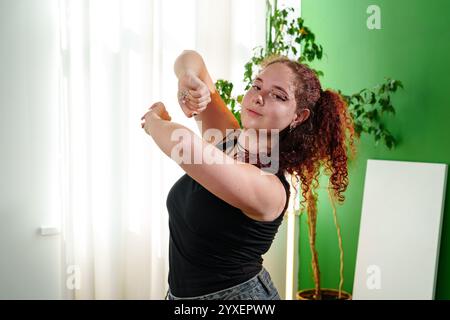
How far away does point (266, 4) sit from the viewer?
3.13 metres

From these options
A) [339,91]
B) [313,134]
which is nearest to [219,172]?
[313,134]

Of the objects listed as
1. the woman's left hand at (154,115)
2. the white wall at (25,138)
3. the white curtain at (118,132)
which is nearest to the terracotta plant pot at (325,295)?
the white curtain at (118,132)

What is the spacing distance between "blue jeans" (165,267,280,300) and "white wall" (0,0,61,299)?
135 centimetres

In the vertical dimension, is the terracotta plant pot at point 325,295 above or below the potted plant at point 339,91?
below

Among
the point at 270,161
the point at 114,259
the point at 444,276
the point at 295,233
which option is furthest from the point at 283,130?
the point at 295,233

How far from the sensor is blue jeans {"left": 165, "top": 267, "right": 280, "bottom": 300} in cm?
148

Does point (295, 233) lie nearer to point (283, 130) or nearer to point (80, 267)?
point (80, 267)

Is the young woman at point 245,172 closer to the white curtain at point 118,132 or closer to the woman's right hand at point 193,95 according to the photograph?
the woman's right hand at point 193,95

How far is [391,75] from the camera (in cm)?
259

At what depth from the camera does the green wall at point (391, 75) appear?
233cm

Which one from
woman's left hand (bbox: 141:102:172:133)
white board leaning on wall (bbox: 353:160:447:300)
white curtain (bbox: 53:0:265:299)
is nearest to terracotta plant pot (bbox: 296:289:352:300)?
white board leaning on wall (bbox: 353:160:447:300)

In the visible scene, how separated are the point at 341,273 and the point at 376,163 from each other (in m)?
0.54

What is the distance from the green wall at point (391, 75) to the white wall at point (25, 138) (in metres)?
1.36

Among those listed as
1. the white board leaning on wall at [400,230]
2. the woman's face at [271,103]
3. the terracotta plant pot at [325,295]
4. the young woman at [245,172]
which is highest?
the woman's face at [271,103]
